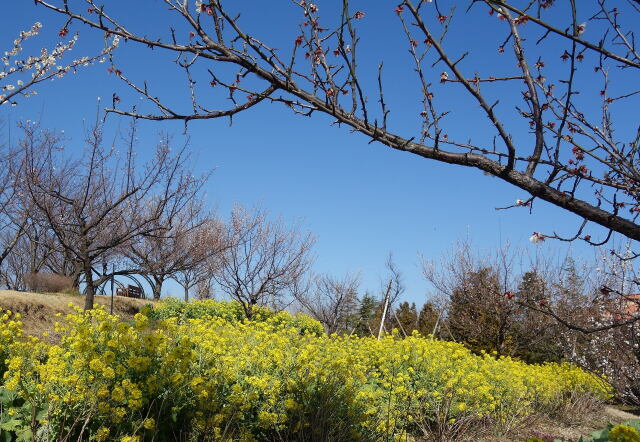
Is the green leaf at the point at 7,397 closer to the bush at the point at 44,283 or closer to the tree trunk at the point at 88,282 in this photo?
the tree trunk at the point at 88,282

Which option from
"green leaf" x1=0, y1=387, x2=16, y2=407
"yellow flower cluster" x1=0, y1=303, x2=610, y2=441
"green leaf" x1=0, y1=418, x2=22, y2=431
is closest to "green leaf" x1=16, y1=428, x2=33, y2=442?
"green leaf" x1=0, y1=418, x2=22, y2=431

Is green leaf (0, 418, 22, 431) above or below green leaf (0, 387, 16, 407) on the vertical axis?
below

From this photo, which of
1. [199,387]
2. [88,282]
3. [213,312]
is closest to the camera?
[199,387]

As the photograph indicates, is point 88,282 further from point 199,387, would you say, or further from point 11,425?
point 199,387

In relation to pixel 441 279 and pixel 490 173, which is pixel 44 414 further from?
pixel 441 279

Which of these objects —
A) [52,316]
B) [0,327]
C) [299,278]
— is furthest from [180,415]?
[299,278]

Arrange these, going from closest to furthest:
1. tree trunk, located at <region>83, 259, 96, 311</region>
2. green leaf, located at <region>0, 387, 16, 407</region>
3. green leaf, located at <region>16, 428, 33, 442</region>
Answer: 1. green leaf, located at <region>16, 428, 33, 442</region>
2. green leaf, located at <region>0, 387, 16, 407</region>
3. tree trunk, located at <region>83, 259, 96, 311</region>

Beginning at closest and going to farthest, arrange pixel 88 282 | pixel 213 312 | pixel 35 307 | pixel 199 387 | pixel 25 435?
pixel 25 435 → pixel 199 387 → pixel 88 282 → pixel 35 307 → pixel 213 312

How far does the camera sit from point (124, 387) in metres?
3.45

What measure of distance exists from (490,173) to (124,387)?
2761mm

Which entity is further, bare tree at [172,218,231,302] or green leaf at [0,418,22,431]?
bare tree at [172,218,231,302]

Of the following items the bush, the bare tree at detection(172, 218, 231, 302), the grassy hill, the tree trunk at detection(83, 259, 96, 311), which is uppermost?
the bare tree at detection(172, 218, 231, 302)

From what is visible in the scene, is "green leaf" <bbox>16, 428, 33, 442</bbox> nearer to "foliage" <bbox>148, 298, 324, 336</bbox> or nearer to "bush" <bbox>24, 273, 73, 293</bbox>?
"foliage" <bbox>148, 298, 324, 336</bbox>

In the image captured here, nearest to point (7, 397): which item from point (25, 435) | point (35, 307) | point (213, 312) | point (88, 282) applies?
point (25, 435)
